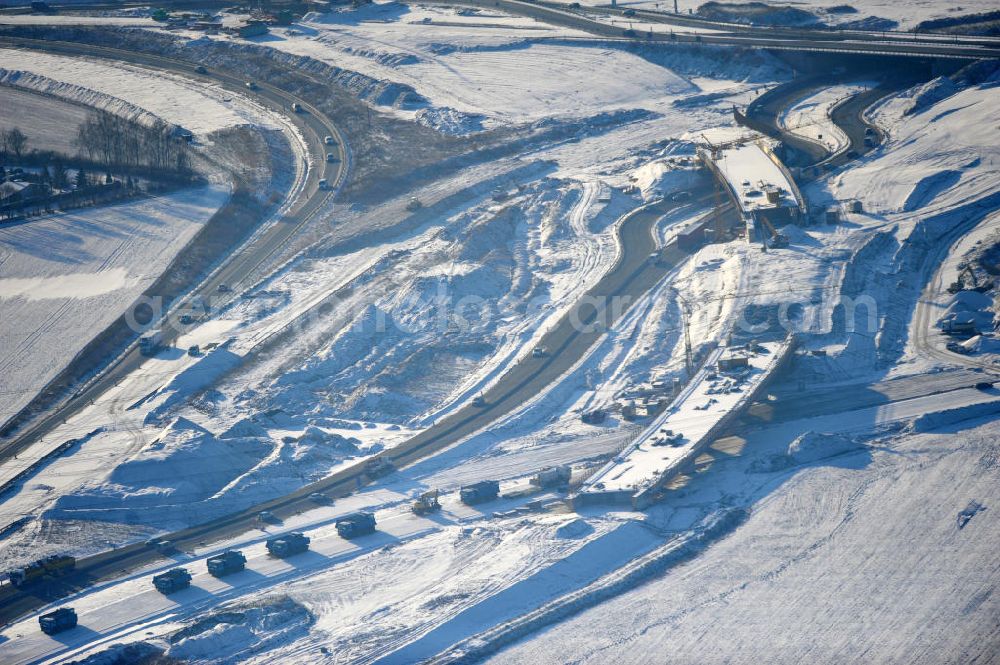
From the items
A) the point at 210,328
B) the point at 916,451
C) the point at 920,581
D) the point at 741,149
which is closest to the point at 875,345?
the point at 916,451

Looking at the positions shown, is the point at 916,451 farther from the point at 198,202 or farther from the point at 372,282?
the point at 198,202

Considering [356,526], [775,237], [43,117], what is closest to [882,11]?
[775,237]

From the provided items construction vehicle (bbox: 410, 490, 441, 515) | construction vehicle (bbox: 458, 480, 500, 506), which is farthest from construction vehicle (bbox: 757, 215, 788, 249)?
construction vehicle (bbox: 410, 490, 441, 515)

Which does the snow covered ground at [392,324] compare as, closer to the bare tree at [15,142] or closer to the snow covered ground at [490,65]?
the snow covered ground at [490,65]

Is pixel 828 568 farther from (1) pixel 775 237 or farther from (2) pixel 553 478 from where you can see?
(1) pixel 775 237

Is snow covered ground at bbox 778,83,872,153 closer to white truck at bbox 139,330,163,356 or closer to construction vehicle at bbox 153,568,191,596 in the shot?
white truck at bbox 139,330,163,356

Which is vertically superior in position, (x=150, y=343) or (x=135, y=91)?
(x=135, y=91)
